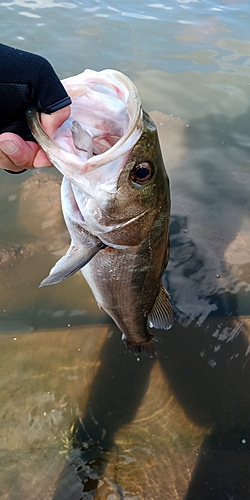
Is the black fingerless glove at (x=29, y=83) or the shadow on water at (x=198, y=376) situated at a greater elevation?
the black fingerless glove at (x=29, y=83)

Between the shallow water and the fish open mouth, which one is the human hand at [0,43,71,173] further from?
the shallow water

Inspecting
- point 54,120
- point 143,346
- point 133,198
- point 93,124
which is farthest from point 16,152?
point 143,346

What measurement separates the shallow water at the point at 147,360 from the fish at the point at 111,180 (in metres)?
1.41

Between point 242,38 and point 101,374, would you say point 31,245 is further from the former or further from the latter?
point 242,38

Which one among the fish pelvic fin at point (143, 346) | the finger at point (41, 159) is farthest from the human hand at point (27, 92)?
the fish pelvic fin at point (143, 346)

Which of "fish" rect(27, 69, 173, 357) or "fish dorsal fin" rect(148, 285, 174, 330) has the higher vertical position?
"fish" rect(27, 69, 173, 357)

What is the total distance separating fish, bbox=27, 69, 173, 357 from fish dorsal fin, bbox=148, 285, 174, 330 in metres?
0.20

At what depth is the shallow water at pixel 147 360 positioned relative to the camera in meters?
2.86

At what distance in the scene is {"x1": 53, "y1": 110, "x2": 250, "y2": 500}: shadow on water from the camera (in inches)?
112

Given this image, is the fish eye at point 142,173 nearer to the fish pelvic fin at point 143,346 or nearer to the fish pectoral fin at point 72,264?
the fish pectoral fin at point 72,264

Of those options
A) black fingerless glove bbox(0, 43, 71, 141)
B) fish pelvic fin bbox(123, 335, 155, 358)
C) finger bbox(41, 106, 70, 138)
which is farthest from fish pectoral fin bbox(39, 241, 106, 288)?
fish pelvic fin bbox(123, 335, 155, 358)

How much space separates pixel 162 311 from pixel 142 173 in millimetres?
1034

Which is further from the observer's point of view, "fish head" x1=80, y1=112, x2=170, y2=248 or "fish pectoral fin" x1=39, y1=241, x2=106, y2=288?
"fish pectoral fin" x1=39, y1=241, x2=106, y2=288

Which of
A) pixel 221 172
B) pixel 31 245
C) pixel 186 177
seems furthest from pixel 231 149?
pixel 31 245
